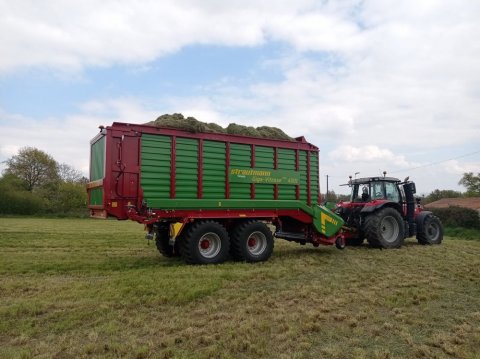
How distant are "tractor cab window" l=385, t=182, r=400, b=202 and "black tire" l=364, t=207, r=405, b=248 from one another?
74 centimetres

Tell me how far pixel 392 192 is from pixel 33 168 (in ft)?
188

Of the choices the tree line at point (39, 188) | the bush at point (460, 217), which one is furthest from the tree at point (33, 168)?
the bush at point (460, 217)

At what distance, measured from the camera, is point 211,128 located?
32.7 feet

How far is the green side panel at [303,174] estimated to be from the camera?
36.8ft

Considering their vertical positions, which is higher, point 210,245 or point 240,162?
point 240,162

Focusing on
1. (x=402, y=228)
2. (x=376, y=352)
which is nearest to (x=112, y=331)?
(x=376, y=352)

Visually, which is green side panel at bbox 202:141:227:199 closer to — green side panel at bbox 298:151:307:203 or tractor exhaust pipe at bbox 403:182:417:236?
green side panel at bbox 298:151:307:203

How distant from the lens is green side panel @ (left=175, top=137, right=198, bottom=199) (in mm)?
9266

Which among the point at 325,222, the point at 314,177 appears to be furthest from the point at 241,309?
the point at 314,177

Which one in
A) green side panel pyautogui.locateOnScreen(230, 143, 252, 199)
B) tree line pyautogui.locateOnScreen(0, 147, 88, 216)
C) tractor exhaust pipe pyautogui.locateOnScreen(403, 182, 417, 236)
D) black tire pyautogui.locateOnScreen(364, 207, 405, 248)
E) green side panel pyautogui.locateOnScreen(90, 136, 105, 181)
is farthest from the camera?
tree line pyautogui.locateOnScreen(0, 147, 88, 216)

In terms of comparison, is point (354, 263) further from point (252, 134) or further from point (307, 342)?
point (307, 342)

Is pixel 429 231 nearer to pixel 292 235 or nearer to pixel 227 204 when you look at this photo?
pixel 292 235

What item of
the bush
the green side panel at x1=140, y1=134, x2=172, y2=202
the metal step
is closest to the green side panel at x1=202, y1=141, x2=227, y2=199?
the green side panel at x1=140, y1=134, x2=172, y2=202

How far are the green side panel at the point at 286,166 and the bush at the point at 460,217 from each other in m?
16.4
